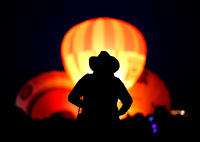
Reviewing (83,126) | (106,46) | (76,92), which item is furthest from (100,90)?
(106,46)

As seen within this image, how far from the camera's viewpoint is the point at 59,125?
1.29m

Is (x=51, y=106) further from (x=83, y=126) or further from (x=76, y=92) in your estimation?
(x=83, y=126)

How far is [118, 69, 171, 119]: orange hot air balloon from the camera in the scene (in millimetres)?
5707

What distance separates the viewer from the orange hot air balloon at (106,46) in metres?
4.66

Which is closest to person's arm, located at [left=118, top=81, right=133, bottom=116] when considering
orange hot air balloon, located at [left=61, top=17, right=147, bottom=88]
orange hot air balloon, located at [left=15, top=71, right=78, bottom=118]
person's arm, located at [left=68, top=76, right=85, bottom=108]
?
person's arm, located at [left=68, top=76, right=85, bottom=108]

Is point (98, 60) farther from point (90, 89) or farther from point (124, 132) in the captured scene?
point (124, 132)

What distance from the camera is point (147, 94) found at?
5.94 meters

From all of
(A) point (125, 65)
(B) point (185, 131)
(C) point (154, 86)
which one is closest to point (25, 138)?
(B) point (185, 131)

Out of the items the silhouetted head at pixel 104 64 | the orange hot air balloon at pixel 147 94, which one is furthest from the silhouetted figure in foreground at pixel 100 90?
the orange hot air balloon at pixel 147 94

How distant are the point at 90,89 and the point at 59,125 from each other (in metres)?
0.48

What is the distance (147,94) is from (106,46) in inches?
80.7

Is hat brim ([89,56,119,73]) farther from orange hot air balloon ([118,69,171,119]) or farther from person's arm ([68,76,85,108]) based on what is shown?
orange hot air balloon ([118,69,171,119])

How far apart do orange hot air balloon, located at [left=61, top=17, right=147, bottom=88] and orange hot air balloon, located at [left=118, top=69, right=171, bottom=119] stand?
2.94 ft

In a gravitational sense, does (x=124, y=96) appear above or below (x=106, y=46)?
below
